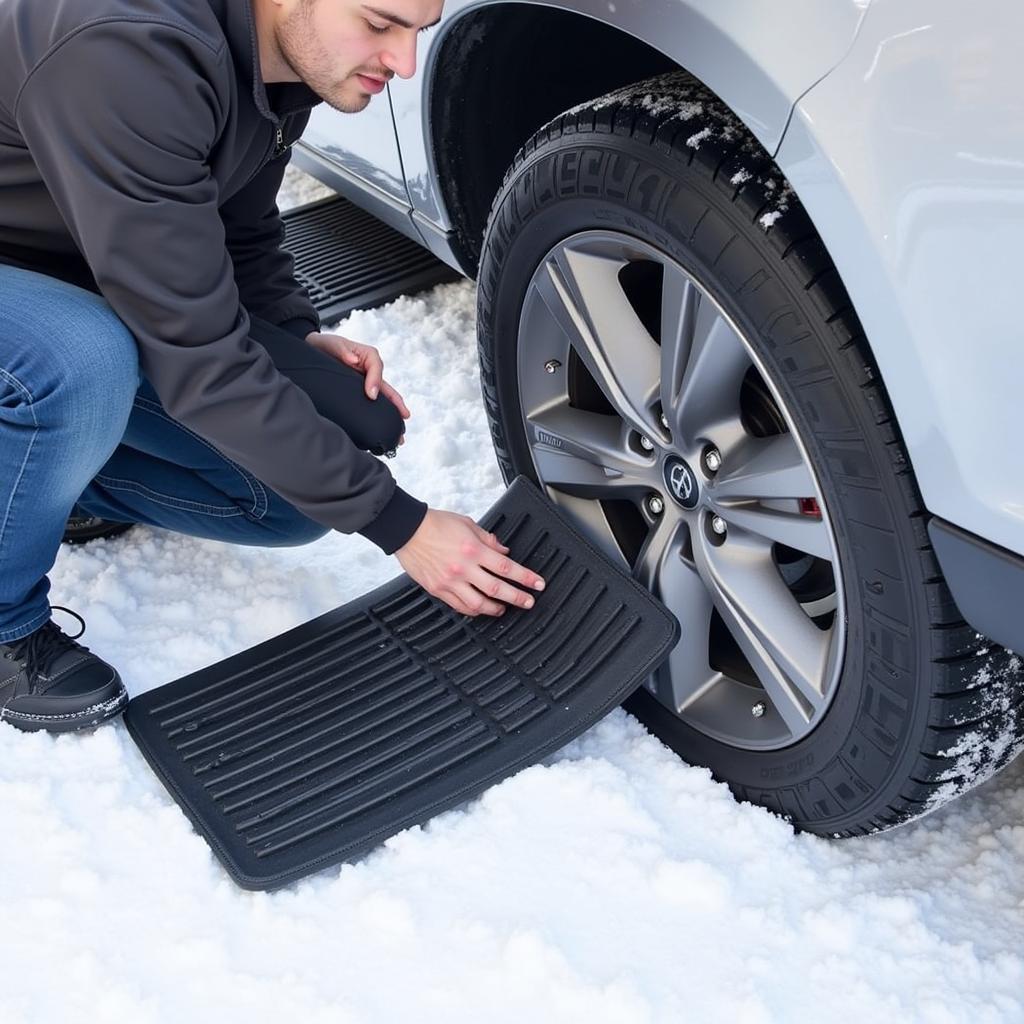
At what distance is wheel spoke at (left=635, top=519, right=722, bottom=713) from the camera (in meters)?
1.71

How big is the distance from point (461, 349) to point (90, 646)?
1.12 m

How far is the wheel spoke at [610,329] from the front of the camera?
5.52ft

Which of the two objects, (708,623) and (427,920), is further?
(708,623)

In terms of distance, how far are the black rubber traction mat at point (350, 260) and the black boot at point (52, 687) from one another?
49.3 inches

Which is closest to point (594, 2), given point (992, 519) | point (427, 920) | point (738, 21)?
point (738, 21)

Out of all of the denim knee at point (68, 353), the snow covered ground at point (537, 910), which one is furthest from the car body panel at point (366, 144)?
the snow covered ground at point (537, 910)

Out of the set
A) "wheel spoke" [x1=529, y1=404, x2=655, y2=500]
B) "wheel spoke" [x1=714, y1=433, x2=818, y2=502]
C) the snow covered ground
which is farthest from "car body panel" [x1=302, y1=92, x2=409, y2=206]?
the snow covered ground

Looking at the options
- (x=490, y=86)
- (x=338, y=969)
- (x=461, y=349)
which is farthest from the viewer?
(x=461, y=349)

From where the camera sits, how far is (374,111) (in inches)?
88.4

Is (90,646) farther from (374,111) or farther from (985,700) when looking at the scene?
(985,700)

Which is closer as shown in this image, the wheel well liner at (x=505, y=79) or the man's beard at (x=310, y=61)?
the man's beard at (x=310, y=61)

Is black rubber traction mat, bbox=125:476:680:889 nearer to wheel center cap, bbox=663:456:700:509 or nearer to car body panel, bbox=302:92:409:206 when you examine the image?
wheel center cap, bbox=663:456:700:509

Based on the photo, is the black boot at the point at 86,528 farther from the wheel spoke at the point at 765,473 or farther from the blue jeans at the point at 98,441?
the wheel spoke at the point at 765,473

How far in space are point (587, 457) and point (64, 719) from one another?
88cm
